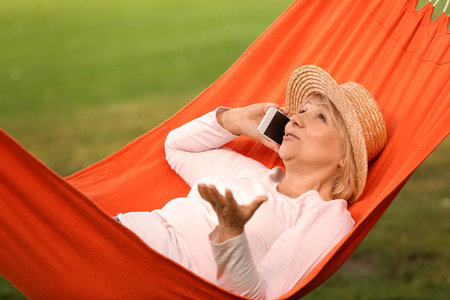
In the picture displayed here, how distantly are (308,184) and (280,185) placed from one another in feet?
0.32

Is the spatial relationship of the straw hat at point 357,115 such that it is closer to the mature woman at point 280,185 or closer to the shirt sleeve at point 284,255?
the mature woman at point 280,185

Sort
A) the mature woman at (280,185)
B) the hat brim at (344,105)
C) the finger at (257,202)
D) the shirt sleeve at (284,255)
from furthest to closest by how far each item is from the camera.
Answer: the hat brim at (344,105) < the mature woman at (280,185) < the shirt sleeve at (284,255) < the finger at (257,202)

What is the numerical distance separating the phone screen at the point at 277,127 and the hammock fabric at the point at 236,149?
0.53 ft

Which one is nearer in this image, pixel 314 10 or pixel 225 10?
pixel 314 10

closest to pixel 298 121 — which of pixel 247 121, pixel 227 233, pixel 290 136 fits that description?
pixel 290 136

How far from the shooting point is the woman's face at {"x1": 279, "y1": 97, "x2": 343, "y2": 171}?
195 centimetres

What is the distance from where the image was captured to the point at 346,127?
6.40 feet

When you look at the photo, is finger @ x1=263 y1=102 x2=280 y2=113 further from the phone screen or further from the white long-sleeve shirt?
the white long-sleeve shirt

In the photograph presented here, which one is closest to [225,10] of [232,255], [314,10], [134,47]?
[134,47]

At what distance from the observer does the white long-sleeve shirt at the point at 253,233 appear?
61.5 inches

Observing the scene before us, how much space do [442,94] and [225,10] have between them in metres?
6.93

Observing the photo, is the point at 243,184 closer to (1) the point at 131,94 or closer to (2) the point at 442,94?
(2) the point at 442,94

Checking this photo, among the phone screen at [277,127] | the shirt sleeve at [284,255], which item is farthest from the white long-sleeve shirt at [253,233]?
the phone screen at [277,127]

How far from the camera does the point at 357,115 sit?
6.40 feet
